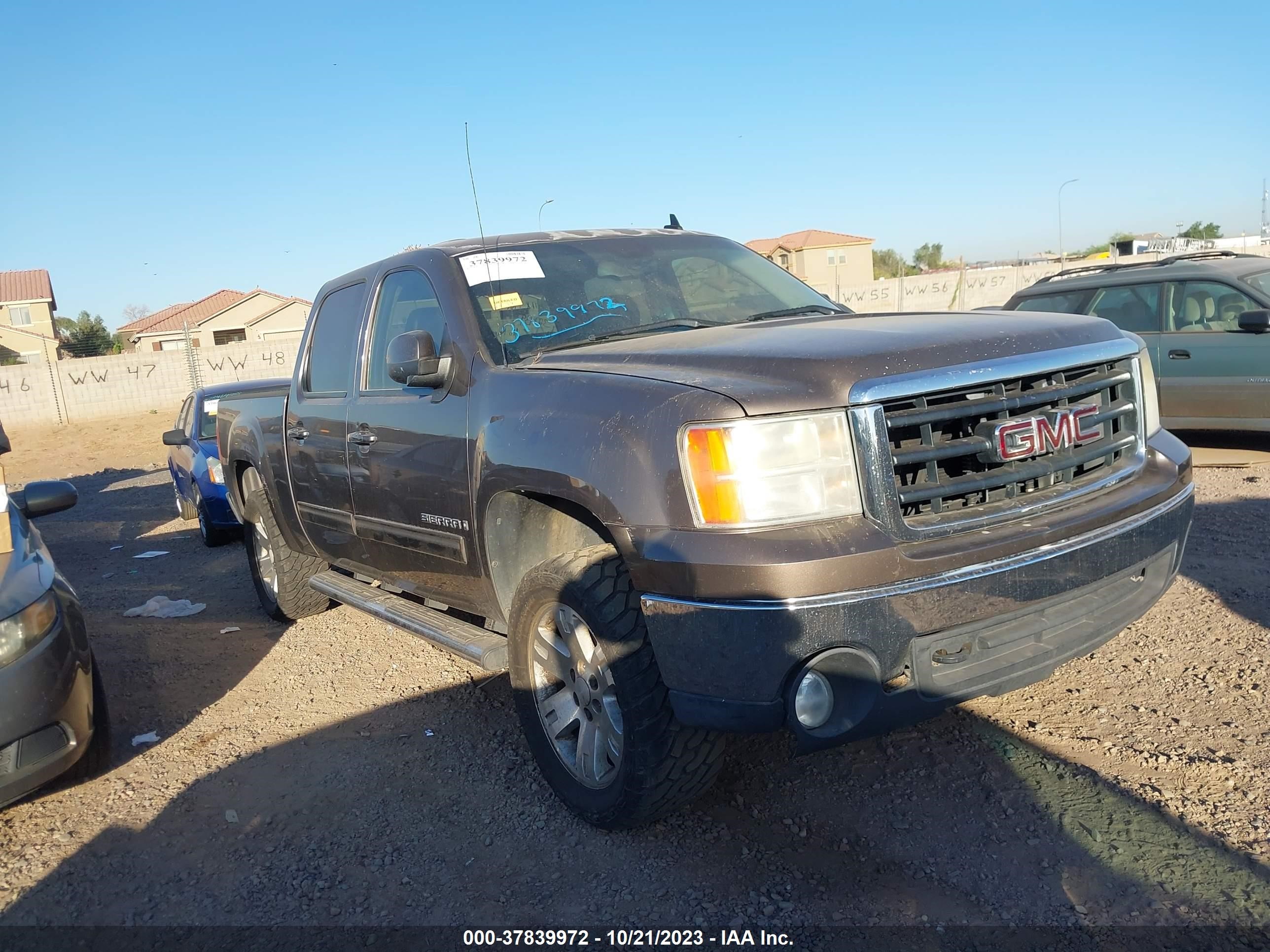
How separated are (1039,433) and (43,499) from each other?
13.4 feet

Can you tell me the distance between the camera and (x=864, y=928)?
2.60 m

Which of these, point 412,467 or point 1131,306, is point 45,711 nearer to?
point 412,467

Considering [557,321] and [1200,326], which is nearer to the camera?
[557,321]

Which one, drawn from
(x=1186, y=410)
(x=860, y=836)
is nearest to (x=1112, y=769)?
(x=860, y=836)

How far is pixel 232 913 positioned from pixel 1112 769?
2736 millimetres

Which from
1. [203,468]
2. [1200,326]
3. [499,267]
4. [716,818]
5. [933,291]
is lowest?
[716,818]


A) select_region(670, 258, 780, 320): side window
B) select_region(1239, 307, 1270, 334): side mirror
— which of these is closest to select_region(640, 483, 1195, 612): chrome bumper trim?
select_region(670, 258, 780, 320): side window

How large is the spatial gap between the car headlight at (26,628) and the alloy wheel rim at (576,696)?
186cm

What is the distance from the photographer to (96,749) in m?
4.09

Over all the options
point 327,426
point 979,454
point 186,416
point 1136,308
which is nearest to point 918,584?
point 979,454

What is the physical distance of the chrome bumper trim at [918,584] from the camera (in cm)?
253

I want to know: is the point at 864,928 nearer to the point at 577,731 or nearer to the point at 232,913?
the point at 577,731

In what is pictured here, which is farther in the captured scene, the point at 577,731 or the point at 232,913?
the point at 577,731

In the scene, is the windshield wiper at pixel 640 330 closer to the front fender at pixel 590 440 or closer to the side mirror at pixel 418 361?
the front fender at pixel 590 440
